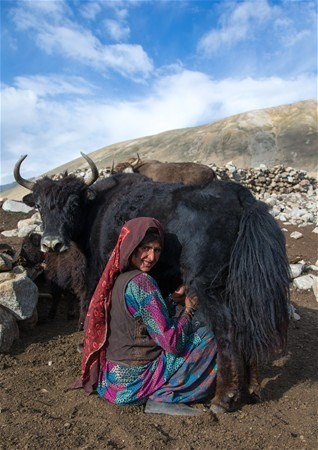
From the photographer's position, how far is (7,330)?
12.2ft

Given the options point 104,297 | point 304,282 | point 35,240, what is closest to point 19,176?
point 35,240

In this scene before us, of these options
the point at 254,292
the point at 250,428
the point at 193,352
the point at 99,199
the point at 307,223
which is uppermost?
the point at 99,199

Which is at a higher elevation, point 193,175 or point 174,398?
point 193,175

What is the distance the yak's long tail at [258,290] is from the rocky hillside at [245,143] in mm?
37497

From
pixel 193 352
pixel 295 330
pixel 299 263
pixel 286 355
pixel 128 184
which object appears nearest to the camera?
pixel 193 352

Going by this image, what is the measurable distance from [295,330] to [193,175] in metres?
4.93

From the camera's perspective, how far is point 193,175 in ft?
29.0

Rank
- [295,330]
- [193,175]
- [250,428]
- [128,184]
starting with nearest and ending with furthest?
[250,428], [128,184], [295,330], [193,175]

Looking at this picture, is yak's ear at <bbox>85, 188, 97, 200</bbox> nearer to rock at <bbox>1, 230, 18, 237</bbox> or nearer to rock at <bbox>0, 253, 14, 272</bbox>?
rock at <bbox>0, 253, 14, 272</bbox>

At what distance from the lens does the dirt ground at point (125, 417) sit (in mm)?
2375

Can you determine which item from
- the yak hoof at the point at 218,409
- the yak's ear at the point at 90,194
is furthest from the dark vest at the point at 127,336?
the yak's ear at the point at 90,194

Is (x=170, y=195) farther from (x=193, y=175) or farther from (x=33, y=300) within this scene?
(x=193, y=175)

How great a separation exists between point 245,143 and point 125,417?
144 feet

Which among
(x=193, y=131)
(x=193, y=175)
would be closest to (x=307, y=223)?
(x=193, y=175)
